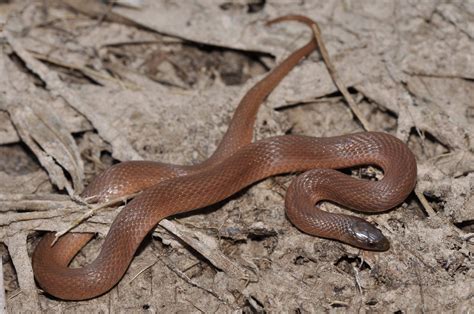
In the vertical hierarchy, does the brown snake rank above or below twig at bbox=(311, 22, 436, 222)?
below

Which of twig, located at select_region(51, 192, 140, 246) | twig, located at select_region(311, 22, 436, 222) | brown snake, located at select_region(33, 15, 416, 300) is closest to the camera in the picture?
→ brown snake, located at select_region(33, 15, 416, 300)

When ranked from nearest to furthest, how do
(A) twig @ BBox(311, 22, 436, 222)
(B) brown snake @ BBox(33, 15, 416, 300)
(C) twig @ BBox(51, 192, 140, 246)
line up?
(B) brown snake @ BBox(33, 15, 416, 300) < (C) twig @ BBox(51, 192, 140, 246) < (A) twig @ BBox(311, 22, 436, 222)

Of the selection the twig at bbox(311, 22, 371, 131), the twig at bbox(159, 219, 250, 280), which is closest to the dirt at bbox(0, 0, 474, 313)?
the twig at bbox(159, 219, 250, 280)

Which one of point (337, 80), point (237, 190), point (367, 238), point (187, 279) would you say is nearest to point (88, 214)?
point (187, 279)

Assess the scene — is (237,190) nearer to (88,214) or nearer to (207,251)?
(207,251)

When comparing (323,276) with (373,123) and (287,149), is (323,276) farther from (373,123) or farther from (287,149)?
(373,123)

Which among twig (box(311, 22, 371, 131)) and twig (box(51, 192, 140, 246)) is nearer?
twig (box(51, 192, 140, 246))

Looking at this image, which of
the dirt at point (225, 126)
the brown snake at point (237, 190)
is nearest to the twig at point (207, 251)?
the dirt at point (225, 126)

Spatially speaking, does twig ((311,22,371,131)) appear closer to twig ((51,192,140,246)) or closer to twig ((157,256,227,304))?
twig ((157,256,227,304))
